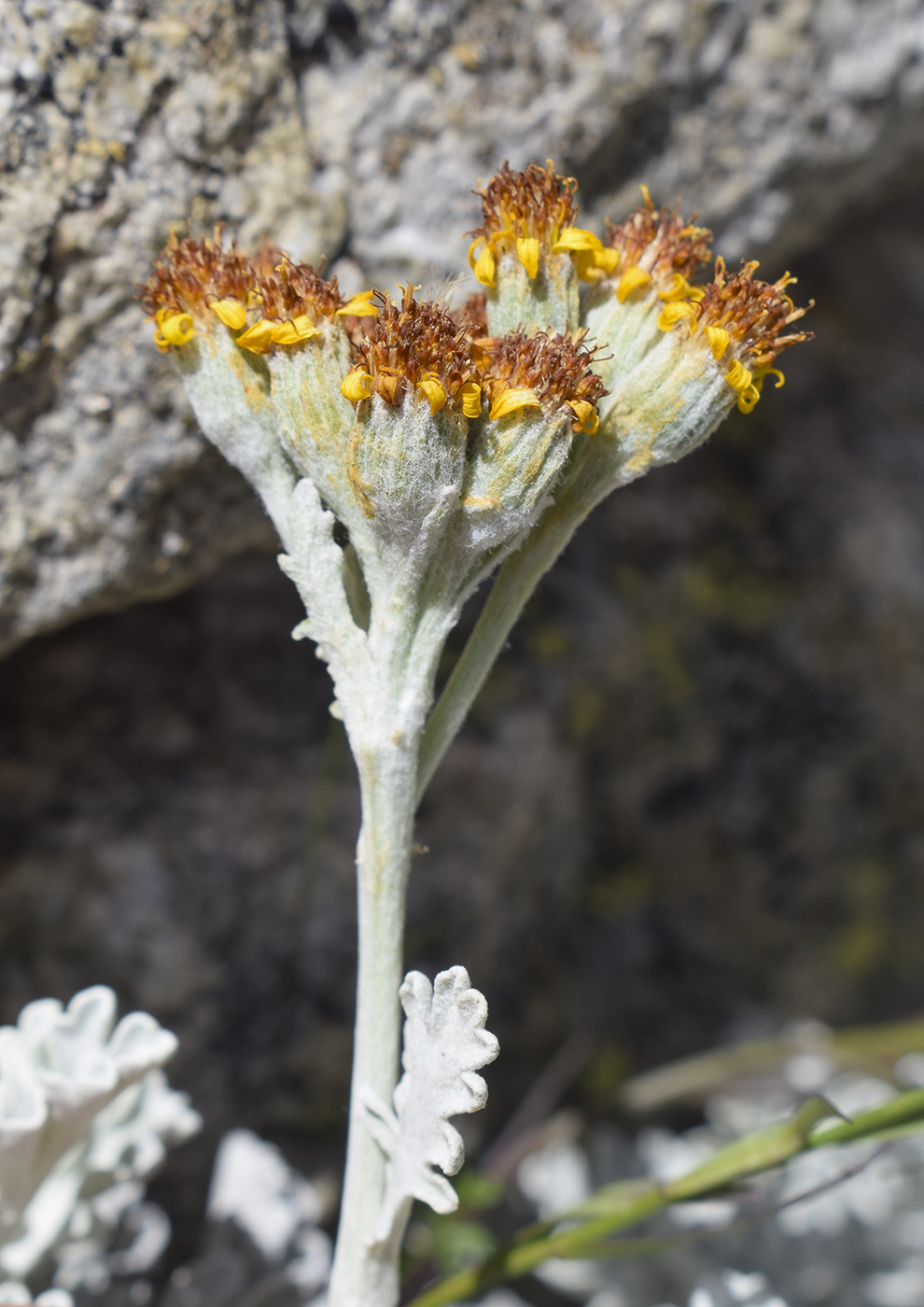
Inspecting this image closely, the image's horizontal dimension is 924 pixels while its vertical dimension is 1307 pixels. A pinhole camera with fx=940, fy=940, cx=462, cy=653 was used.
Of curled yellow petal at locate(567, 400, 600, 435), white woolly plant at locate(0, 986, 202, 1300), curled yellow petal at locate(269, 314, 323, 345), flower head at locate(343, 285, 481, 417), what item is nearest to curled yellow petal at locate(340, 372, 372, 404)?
flower head at locate(343, 285, 481, 417)

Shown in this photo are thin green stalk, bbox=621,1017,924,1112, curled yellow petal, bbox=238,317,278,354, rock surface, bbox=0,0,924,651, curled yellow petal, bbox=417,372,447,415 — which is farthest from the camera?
thin green stalk, bbox=621,1017,924,1112

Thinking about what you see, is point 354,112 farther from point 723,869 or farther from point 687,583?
point 723,869

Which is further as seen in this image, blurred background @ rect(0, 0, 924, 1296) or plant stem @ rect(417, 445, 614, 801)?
blurred background @ rect(0, 0, 924, 1296)

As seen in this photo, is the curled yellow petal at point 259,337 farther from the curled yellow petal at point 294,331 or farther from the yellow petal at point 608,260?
the yellow petal at point 608,260

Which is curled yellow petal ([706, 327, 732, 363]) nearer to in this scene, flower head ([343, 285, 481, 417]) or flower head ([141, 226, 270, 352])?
flower head ([343, 285, 481, 417])

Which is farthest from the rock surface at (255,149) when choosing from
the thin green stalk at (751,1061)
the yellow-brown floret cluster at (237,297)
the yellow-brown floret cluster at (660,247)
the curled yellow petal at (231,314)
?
the thin green stalk at (751,1061)

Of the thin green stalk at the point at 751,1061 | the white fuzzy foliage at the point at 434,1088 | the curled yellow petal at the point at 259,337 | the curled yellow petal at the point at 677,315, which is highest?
the curled yellow petal at the point at 259,337

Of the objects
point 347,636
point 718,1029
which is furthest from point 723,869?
point 347,636
